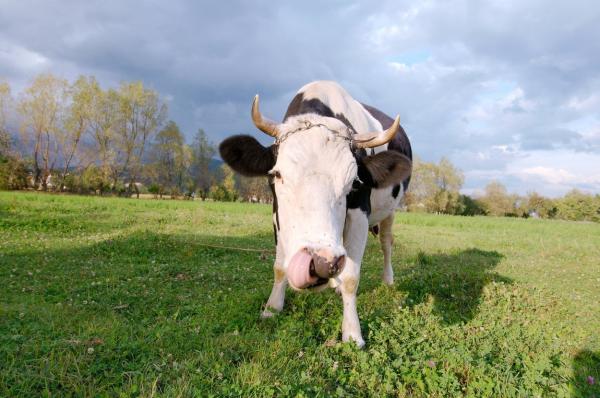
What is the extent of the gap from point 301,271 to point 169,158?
2632 inches

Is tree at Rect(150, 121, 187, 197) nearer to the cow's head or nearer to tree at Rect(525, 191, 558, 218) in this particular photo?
the cow's head

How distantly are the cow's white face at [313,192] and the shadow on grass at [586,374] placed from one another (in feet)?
9.35

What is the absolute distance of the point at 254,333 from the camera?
442 centimetres

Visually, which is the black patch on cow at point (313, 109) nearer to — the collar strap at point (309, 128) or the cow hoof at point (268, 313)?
the collar strap at point (309, 128)

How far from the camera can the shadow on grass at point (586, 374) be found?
408 cm

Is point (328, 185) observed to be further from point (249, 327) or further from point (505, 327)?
point (505, 327)

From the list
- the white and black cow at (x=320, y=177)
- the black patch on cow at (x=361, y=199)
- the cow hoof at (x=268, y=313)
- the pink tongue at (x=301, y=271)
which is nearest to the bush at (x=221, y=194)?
the white and black cow at (x=320, y=177)

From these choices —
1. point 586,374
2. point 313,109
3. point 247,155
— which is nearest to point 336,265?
point 247,155

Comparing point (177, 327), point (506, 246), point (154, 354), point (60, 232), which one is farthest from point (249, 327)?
point (506, 246)

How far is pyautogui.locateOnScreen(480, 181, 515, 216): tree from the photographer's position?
287 feet

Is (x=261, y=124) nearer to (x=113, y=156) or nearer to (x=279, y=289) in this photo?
(x=279, y=289)

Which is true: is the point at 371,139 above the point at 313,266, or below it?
above

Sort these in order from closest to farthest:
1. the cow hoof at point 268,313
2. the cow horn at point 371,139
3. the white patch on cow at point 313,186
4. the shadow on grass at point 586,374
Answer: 1. the white patch on cow at point 313,186
2. the shadow on grass at point 586,374
3. the cow horn at point 371,139
4. the cow hoof at point 268,313

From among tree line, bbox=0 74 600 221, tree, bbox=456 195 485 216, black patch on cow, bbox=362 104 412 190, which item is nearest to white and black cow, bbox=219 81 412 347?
black patch on cow, bbox=362 104 412 190
